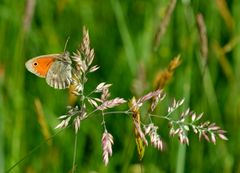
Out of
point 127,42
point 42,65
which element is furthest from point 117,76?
point 42,65

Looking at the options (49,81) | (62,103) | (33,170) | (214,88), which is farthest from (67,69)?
(214,88)

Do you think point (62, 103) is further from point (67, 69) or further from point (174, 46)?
point (67, 69)

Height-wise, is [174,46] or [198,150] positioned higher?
[174,46]

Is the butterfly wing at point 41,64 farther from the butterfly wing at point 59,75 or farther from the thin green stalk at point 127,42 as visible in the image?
the thin green stalk at point 127,42

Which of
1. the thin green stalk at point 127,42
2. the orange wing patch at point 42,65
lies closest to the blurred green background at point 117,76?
the thin green stalk at point 127,42

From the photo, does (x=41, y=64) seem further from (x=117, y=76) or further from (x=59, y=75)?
(x=117, y=76)

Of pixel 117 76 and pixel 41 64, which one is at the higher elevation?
pixel 117 76

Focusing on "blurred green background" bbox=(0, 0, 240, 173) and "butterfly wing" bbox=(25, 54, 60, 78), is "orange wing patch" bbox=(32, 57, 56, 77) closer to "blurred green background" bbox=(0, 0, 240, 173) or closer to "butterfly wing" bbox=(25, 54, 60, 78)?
"butterfly wing" bbox=(25, 54, 60, 78)
